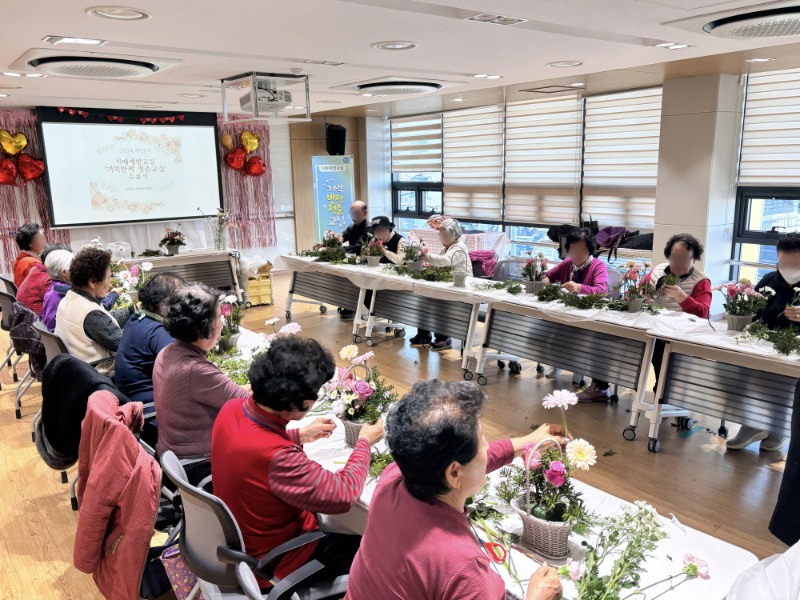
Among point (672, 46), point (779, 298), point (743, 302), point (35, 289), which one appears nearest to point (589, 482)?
point (743, 302)

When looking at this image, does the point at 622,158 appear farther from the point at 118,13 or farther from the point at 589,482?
the point at 118,13

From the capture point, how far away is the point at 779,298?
3865 mm

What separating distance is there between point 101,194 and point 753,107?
26.0ft

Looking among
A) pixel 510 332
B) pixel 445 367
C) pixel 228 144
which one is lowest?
pixel 445 367

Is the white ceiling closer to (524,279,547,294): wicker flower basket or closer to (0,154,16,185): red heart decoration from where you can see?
(524,279,547,294): wicker flower basket

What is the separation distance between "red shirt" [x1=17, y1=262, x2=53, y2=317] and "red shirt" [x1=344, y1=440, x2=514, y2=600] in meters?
4.40

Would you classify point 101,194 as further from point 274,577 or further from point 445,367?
point 274,577

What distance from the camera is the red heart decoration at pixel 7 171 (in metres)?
7.64

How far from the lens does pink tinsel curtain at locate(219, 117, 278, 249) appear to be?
9594 mm

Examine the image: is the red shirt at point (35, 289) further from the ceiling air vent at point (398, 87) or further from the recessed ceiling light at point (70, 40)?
the ceiling air vent at point (398, 87)

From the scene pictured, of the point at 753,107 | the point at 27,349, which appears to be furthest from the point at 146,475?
the point at 753,107

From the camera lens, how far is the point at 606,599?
1441 millimetres

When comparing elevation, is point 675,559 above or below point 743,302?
below

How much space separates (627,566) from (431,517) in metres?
0.52
